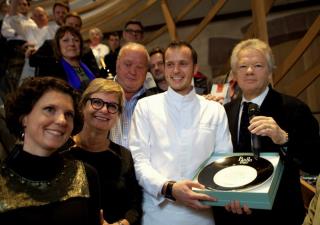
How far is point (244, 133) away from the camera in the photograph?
158 centimetres

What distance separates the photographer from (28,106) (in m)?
1.12

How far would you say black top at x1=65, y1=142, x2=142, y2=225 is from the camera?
1.44 metres

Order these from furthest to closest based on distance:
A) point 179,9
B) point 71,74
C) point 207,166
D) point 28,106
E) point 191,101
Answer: point 179,9 < point 71,74 < point 191,101 < point 207,166 < point 28,106

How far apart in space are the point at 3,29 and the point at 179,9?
240 cm

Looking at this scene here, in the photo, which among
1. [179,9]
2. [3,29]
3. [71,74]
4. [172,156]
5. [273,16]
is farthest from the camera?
[179,9]

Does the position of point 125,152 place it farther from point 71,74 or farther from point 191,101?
point 71,74

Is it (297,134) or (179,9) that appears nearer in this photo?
(297,134)

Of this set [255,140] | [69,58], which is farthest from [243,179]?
[69,58]

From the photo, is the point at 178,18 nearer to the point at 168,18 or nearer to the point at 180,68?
the point at 168,18

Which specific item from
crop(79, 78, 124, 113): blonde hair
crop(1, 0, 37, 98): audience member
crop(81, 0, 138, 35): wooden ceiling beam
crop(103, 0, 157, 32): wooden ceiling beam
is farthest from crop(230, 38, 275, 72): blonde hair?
crop(81, 0, 138, 35): wooden ceiling beam

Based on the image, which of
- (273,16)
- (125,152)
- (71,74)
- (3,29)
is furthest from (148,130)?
(273,16)

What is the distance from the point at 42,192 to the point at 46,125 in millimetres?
214

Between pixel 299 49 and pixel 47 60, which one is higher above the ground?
pixel 47 60

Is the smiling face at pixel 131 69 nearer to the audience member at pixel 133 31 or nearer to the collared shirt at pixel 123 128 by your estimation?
the collared shirt at pixel 123 128
